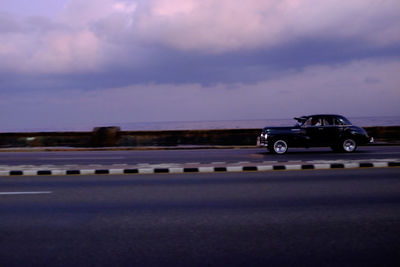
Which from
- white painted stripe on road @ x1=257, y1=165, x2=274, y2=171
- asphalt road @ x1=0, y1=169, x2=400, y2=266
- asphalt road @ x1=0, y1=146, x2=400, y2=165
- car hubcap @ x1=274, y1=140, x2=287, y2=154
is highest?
car hubcap @ x1=274, y1=140, x2=287, y2=154

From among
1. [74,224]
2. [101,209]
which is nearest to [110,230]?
[74,224]

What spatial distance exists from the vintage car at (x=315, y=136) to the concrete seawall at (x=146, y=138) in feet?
20.9

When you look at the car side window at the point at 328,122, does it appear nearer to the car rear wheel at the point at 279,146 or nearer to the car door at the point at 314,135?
the car door at the point at 314,135

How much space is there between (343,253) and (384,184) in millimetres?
5084

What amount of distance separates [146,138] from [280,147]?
10048 millimetres

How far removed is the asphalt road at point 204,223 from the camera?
4293mm

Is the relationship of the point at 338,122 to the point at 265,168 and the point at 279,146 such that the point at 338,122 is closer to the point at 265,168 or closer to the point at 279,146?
the point at 279,146

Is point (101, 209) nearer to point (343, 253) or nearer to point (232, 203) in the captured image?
point (232, 203)

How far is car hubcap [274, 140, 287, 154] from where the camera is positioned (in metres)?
18.7

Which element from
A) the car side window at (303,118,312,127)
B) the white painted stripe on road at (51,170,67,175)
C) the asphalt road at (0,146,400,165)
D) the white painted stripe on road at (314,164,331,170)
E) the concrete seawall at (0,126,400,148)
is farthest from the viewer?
the concrete seawall at (0,126,400,148)

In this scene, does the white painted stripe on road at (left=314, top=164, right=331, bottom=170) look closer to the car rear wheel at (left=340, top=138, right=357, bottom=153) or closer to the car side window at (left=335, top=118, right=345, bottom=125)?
the car rear wheel at (left=340, top=138, right=357, bottom=153)

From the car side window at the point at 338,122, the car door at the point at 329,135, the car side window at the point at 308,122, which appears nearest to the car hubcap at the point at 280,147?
the car side window at the point at 308,122

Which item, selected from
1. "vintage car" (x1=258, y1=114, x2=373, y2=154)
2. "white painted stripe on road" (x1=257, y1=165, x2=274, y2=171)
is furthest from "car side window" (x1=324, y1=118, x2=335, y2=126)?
"white painted stripe on road" (x1=257, y1=165, x2=274, y2=171)

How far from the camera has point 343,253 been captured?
4324 millimetres
